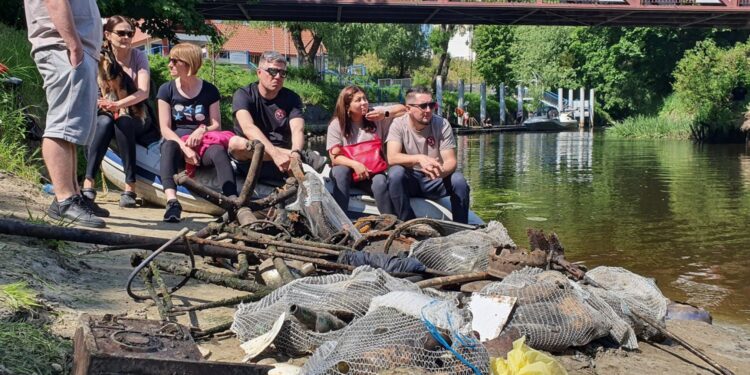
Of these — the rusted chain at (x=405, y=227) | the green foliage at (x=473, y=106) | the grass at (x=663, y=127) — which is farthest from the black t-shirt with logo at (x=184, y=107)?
the green foliage at (x=473, y=106)

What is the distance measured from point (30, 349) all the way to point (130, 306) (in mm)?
952

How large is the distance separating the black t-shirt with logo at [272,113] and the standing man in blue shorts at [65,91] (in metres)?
2.00

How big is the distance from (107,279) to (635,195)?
1184 centimetres

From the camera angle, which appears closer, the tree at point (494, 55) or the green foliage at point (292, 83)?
the green foliage at point (292, 83)

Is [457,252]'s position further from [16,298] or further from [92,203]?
[16,298]

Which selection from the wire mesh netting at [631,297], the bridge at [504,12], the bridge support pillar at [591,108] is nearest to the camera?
the wire mesh netting at [631,297]

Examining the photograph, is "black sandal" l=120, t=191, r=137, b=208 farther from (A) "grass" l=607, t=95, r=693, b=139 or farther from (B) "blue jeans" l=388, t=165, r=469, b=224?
(A) "grass" l=607, t=95, r=693, b=139

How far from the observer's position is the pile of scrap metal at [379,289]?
3.18m

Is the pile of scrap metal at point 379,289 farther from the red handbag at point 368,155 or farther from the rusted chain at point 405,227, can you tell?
the red handbag at point 368,155

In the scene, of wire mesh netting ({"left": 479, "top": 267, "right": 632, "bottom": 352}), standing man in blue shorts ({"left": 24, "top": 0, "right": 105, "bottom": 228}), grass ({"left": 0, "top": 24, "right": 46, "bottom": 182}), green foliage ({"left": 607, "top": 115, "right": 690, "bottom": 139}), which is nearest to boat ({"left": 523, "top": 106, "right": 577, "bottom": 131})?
green foliage ({"left": 607, "top": 115, "right": 690, "bottom": 139})

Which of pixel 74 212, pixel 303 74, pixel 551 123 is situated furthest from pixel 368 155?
pixel 551 123

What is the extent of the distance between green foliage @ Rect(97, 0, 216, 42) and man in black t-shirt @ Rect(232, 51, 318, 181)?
976 cm

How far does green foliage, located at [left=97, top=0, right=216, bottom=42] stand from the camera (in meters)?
17.5

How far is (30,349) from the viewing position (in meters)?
2.93
